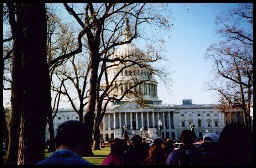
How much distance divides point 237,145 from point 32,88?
4225mm

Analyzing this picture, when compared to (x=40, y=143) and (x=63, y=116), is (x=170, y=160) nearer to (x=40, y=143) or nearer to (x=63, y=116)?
(x=40, y=143)

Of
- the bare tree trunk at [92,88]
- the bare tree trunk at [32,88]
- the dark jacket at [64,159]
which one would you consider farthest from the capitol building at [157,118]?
the dark jacket at [64,159]

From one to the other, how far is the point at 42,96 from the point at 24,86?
456mm

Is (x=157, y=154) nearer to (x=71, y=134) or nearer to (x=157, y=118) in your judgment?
(x=71, y=134)

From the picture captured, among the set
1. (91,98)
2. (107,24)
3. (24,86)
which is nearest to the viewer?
(24,86)

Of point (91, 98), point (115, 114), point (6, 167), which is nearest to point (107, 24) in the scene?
point (91, 98)

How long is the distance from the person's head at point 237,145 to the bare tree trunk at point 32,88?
160 inches

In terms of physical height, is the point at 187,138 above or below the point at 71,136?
below

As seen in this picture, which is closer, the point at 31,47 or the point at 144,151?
the point at 31,47

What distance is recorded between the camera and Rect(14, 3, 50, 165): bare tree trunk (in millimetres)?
5684

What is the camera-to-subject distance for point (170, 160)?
525 centimetres

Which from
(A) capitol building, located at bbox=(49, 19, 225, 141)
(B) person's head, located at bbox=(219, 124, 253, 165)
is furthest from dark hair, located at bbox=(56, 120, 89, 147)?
(A) capitol building, located at bbox=(49, 19, 225, 141)

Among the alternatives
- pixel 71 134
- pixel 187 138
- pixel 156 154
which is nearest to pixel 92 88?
pixel 156 154

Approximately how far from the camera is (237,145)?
2.86 meters
